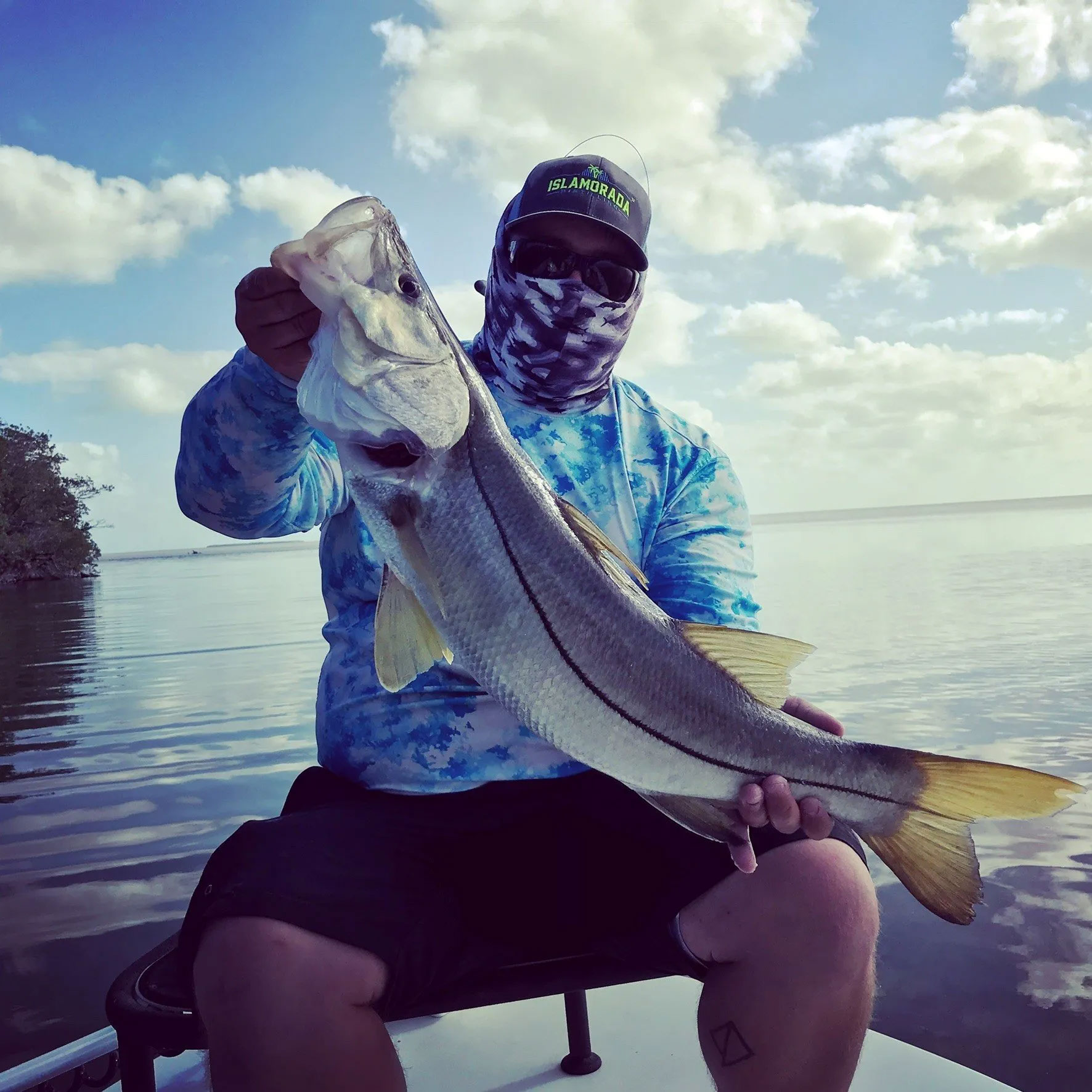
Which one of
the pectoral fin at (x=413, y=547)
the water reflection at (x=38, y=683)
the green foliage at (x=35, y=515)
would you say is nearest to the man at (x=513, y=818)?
the pectoral fin at (x=413, y=547)

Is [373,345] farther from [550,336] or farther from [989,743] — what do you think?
[989,743]

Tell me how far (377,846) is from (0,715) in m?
10.2

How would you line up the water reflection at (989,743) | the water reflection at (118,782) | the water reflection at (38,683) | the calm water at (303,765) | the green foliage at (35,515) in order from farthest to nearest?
the green foliage at (35,515) < the water reflection at (38,683) < the water reflection at (118,782) < the calm water at (303,765) < the water reflection at (989,743)

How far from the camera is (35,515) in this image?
52906 millimetres

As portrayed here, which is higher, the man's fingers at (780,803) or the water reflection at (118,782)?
the man's fingers at (780,803)

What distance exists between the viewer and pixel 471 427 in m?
1.90

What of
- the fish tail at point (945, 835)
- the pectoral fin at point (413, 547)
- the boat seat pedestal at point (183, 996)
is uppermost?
the pectoral fin at point (413, 547)

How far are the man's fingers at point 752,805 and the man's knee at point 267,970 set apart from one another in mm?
887

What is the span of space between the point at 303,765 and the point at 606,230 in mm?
5764

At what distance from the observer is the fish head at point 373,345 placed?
1.71 meters

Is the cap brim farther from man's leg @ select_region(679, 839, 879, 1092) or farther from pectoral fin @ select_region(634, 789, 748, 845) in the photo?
man's leg @ select_region(679, 839, 879, 1092)

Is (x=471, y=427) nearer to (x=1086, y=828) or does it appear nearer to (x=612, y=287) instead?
(x=612, y=287)

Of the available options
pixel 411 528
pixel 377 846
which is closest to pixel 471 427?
pixel 411 528

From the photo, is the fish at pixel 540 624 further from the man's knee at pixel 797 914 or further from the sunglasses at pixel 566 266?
the sunglasses at pixel 566 266
